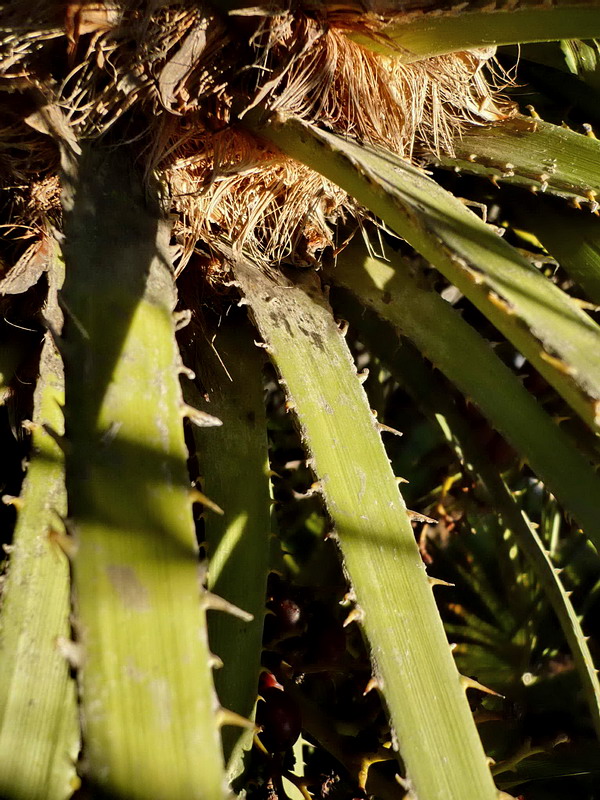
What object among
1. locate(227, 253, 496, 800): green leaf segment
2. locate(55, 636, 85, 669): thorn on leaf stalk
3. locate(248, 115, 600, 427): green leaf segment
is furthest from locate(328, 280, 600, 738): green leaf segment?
locate(55, 636, 85, 669): thorn on leaf stalk

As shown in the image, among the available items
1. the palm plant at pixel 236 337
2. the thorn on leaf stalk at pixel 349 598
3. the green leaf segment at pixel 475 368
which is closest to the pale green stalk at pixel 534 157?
the palm plant at pixel 236 337

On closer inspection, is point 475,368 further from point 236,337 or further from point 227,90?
point 227,90

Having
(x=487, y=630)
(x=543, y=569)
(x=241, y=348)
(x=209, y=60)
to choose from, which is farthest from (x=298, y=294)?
(x=487, y=630)

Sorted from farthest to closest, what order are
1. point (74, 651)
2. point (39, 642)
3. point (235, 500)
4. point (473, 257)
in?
1. point (235, 500)
2. point (39, 642)
3. point (473, 257)
4. point (74, 651)

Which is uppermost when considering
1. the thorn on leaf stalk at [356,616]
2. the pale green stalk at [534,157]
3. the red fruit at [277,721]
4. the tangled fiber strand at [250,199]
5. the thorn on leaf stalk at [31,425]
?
the pale green stalk at [534,157]

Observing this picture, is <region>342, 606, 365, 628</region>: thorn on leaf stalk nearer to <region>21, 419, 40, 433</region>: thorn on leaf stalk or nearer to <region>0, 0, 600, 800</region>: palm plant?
<region>0, 0, 600, 800</region>: palm plant

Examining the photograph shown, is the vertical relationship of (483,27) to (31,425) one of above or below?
above

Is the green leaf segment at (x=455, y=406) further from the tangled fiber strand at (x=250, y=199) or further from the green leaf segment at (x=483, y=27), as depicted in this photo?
the green leaf segment at (x=483, y=27)

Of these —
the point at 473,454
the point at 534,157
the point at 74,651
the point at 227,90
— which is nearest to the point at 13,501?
the point at 74,651
